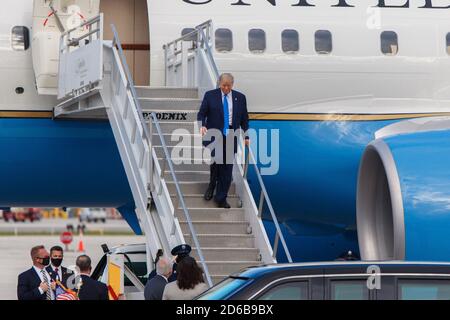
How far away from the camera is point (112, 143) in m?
17.9

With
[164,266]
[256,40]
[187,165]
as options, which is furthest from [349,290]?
[256,40]

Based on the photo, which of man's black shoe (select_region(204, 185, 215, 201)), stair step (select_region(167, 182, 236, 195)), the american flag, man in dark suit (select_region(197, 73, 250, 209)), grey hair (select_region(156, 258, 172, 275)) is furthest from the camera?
stair step (select_region(167, 182, 236, 195))

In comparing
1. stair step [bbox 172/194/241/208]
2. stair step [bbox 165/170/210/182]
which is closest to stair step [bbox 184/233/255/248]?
stair step [bbox 172/194/241/208]

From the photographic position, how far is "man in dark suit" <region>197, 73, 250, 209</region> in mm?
15648

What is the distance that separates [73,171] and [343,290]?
9171 millimetres

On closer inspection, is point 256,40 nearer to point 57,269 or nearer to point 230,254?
point 230,254

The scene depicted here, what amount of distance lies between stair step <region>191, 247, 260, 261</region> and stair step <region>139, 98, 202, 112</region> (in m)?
2.72

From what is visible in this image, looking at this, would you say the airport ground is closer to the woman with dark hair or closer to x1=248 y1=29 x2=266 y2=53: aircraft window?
x1=248 y1=29 x2=266 y2=53: aircraft window

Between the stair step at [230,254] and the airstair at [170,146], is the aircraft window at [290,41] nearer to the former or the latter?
the airstair at [170,146]

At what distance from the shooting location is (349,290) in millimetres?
9320

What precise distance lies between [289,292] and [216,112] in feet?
22.1

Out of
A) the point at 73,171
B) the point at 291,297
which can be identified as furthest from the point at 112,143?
the point at 291,297

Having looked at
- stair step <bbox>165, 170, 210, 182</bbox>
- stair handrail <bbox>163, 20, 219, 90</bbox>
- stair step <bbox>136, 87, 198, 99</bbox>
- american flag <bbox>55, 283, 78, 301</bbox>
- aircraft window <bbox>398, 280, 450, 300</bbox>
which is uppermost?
stair handrail <bbox>163, 20, 219, 90</bbox>
